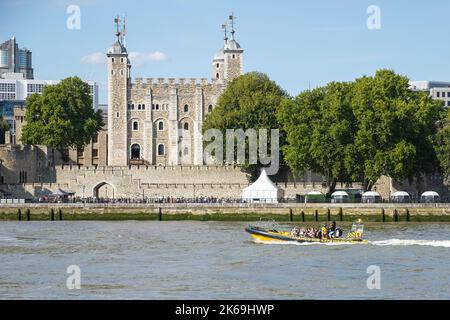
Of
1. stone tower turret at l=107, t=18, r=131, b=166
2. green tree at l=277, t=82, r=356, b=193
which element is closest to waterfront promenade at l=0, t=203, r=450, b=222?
green tree at l=277, t=82, r=356, b=193

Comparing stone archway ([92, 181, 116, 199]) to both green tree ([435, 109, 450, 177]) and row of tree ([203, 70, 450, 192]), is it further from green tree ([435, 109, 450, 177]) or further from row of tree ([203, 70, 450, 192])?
green tree ([435, 109, 450, 177])

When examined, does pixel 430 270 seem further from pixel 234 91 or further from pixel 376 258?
pixel 234 91

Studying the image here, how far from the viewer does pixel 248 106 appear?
105000 millimetres

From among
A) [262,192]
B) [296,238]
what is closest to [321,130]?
[262,192]

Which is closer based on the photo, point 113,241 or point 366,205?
point 113,241

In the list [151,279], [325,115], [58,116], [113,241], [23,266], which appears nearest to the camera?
[151,279]

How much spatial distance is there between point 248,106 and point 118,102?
69.1 feet

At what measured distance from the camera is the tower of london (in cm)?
12212

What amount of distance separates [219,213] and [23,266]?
115 feet

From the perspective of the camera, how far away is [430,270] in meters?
52.9

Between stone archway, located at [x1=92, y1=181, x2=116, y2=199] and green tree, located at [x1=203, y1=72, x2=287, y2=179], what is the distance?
10.4 metres

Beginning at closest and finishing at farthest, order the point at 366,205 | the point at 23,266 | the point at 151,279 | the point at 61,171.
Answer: the point at 151,279 < the point at 23,266 < the point at 366,205 < the point at 61,171
